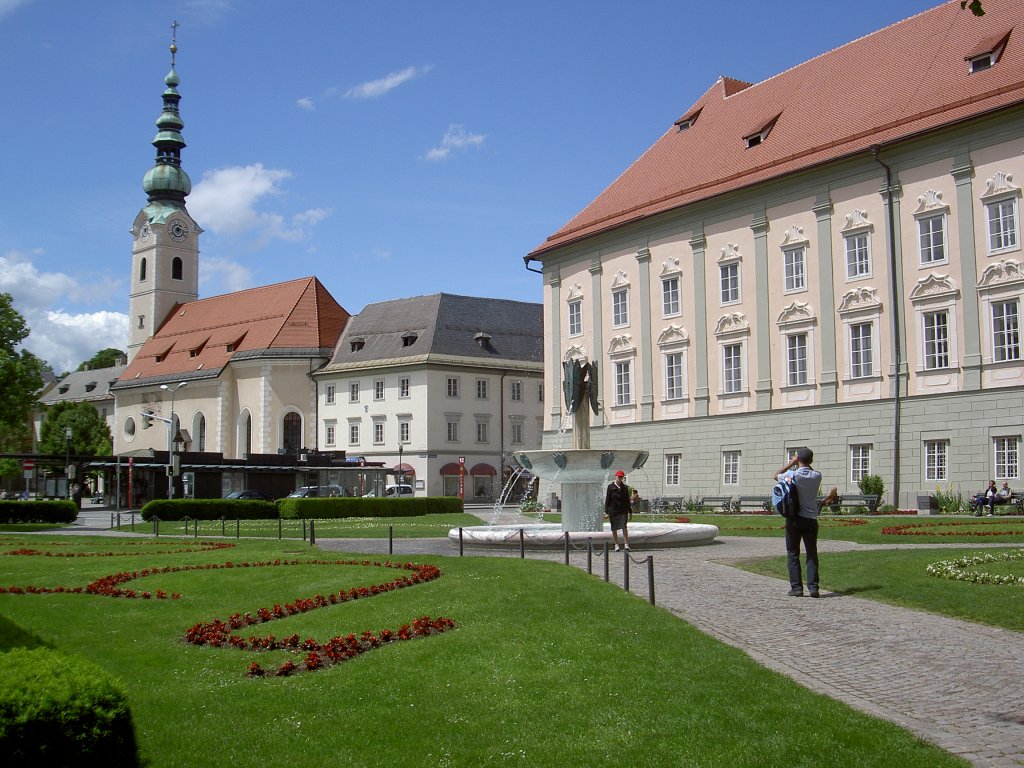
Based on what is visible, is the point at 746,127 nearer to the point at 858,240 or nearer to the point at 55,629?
the point at 858,240

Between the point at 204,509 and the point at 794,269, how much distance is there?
27033mm

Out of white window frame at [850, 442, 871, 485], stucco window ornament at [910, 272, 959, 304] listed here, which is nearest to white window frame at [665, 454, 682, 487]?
white window frame at [850, 442, 871, 485]

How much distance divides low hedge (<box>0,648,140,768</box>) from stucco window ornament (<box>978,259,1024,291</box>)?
3581 centimetres

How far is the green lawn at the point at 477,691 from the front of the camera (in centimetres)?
745

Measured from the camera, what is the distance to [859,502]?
1524 inches

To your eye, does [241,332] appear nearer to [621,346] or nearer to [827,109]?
[621,346]

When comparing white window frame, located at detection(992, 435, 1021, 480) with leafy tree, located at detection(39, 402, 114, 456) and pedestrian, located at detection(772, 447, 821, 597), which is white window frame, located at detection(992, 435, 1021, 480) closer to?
pedestrian, located at detection(772, 447, 821, 597)

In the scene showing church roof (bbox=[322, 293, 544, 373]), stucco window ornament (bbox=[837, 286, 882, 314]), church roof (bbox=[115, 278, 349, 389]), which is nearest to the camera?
stucco window ornament (bbox=[837, 286, 882, 314])

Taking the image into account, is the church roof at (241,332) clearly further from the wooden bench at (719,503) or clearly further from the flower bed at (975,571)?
the flower bed at (975,571)

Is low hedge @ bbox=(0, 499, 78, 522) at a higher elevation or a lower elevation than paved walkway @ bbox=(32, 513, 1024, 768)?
higher

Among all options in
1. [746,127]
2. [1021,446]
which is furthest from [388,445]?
[1021,446]

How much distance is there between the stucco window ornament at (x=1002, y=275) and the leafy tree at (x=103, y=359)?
4652 inches

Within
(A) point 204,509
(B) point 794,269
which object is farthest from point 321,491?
(B) point 794,269

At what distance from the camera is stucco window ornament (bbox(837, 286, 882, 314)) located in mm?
40062
